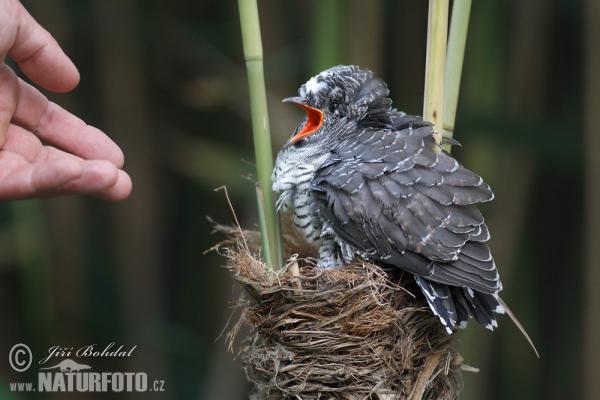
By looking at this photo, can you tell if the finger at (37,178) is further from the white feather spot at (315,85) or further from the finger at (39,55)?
the white feather spot at (315,85)

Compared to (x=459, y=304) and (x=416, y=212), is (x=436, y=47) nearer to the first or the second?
(x=416, y=212)

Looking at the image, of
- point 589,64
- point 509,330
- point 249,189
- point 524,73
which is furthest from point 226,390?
point 589,64

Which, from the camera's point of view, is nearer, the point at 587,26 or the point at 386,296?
the point at 386,296

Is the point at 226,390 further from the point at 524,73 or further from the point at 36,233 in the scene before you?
the point at 524,73

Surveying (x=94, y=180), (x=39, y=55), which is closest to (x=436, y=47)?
(x=94, y=180)

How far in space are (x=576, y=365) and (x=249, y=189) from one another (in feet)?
4.77

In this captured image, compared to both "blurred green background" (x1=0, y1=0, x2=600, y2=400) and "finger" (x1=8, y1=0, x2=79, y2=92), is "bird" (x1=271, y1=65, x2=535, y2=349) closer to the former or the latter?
"finger" (x1=8, y1=0, x2=79, y2=92)

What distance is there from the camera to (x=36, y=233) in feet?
7.36

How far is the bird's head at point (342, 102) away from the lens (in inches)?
58.4

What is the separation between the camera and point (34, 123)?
134 centimetres
